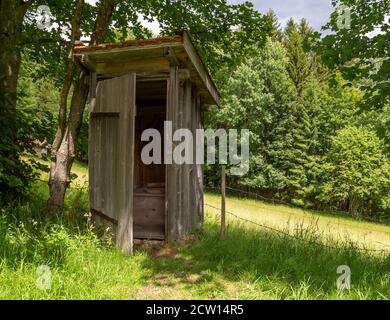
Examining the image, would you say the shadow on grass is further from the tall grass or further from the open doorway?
the open doorway

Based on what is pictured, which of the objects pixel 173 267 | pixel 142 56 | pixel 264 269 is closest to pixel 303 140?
pixel 142 56

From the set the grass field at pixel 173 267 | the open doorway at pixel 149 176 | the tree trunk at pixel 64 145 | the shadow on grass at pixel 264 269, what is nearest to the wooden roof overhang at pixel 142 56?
the tree trunk at pixel 64 145

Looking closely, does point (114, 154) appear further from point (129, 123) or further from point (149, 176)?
point (149, 176)

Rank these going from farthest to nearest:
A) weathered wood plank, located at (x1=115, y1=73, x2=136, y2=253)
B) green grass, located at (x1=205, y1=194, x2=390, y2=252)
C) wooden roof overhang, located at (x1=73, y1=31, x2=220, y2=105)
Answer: green grass, located at (x1=205, y1=194, x2=390, y2=252) < weathered wood plank, located at (x1=115, y1=73, x2=136, y2=253) < wooden roof overhang, located at (x1=73, y1=31, x2=220, y2=105)

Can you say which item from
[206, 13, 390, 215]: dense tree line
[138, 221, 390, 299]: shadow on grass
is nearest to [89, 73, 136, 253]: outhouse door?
[138, 221, 390, 299]: shadow on grass

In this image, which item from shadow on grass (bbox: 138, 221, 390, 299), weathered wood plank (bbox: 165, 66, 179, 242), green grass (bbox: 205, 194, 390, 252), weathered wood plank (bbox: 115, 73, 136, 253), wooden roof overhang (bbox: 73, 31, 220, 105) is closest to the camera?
shadow on grass (bbox: 138, 221, 390, 299)

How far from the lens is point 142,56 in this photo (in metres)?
6.58

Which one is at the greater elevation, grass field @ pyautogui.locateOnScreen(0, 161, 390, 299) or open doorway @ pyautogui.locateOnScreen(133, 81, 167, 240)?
open doorway @ pyautogui.locateOnScreen(133, 81, 167, 240)

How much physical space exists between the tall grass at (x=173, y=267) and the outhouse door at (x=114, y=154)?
16.2 inches

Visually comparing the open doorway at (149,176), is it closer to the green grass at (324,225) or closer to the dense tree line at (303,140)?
the green grass at (324,225)

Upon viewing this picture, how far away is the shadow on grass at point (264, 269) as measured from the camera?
4543mm

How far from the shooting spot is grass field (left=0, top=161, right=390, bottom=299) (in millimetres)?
4352

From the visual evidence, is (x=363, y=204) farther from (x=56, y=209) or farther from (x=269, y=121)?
(x=56, y=209)

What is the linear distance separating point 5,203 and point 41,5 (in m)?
5.96
